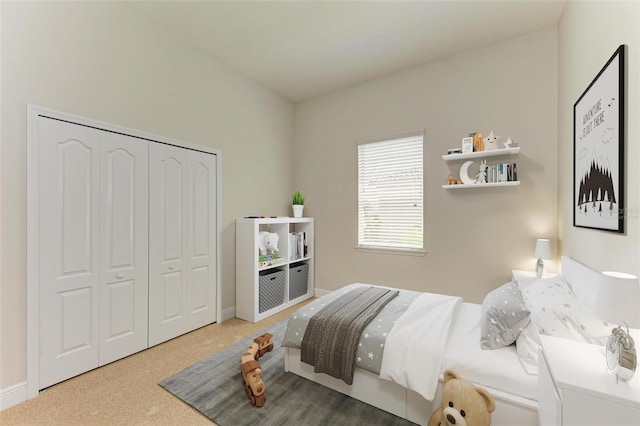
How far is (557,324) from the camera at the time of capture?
4.89ft

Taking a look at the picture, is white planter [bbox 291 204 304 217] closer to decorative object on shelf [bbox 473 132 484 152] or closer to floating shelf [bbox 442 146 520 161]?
floating shelf [bbox 442 146 520 161]

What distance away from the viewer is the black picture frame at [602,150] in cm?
146

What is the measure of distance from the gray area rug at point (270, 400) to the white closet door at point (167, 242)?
711 mm

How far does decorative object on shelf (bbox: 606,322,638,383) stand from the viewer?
1025mm

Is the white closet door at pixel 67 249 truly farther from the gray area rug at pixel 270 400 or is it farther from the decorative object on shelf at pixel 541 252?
the decorative object on shelf at pixel 541 252

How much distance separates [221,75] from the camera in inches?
132

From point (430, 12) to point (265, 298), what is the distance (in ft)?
11.2

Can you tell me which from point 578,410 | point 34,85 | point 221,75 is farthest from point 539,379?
point 221,75

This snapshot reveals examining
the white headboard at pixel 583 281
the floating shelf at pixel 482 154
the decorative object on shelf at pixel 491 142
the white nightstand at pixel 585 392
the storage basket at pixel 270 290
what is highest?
the decorative object on shelf at pixel 491 142

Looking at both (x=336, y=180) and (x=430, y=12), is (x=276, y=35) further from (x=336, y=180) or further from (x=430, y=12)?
(x=336, y=180)

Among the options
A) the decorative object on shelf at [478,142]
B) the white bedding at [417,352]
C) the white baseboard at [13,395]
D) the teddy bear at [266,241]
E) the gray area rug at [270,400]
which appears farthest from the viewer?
the teddy bear at [266,241]

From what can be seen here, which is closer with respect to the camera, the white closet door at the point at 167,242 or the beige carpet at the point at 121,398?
the beige carpet at the point at 121,398

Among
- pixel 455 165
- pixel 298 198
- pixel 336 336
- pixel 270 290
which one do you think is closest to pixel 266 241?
pixel 270 290

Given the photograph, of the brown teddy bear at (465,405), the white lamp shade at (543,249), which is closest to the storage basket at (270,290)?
the brown teddy bear at (465,405)
